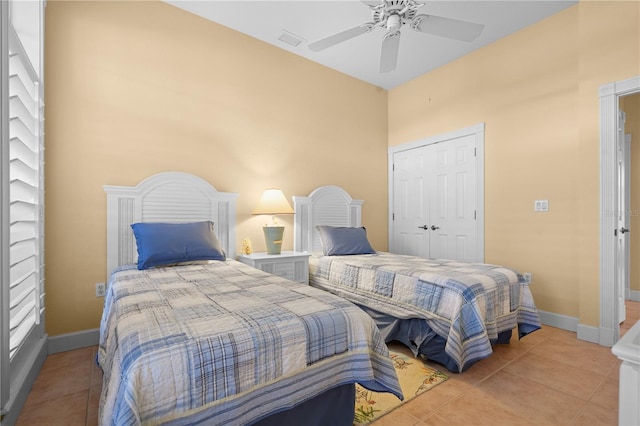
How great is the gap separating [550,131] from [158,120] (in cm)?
381

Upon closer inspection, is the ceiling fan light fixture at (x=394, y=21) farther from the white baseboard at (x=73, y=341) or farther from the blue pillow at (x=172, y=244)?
the white baseboard at (x=73, y=341)

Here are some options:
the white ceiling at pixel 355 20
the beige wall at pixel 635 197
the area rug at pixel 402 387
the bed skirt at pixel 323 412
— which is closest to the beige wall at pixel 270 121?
the white ceiling at pixel 355 20

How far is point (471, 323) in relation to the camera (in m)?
2.10

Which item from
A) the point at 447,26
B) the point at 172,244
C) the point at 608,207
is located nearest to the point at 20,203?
the point at 172,244

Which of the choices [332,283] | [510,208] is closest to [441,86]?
[510,208]

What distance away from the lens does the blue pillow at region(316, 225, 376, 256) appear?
11.6 feet

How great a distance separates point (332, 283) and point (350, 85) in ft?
9.16

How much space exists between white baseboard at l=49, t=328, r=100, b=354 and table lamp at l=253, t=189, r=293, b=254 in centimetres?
164

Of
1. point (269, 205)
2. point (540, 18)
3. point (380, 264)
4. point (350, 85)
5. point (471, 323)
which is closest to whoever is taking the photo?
point (471, 323)

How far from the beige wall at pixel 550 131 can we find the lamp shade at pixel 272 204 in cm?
230

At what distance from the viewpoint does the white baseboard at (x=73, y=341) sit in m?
2.49

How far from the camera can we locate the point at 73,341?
2.56m

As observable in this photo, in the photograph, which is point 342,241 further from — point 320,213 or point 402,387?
point 402,387

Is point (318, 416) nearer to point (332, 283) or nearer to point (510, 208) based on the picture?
point (332, 283)
